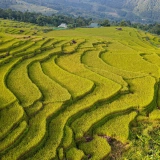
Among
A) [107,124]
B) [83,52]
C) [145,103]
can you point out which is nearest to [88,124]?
[107,124]

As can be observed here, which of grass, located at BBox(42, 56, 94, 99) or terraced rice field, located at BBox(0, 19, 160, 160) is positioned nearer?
terraced rice field, located at BBox(0, 19, 160, 160)

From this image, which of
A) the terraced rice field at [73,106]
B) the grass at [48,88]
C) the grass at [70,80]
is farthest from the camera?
the grass at [70,80]

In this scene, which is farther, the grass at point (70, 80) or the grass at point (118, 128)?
the grass at point (70, 80)

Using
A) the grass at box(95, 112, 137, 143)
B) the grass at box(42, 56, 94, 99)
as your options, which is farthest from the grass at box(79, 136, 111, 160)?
the grass at box(42, 56, 94, 99)

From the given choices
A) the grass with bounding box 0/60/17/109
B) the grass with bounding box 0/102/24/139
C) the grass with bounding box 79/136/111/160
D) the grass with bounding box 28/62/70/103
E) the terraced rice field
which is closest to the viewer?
the grass with bounding box 79/136/111/160

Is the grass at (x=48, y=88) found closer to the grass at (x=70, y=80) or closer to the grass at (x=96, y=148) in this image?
the grass at (x=70, y=80)

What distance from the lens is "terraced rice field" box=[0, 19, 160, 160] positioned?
8461 millimetres

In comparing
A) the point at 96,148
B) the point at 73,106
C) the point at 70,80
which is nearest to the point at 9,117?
the point at 73,106

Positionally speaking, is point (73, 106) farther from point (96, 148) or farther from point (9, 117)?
point (9, 117)

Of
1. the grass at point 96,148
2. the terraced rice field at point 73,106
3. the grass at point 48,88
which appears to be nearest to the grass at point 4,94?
the terraced rice field at point 73,106

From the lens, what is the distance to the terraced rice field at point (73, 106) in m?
8.46

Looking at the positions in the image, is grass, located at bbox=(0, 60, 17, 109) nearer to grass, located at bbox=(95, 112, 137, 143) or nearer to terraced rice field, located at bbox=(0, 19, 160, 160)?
terraced rice field, located at bbox=(0, 19, 160, 160)

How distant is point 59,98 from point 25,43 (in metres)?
9.84

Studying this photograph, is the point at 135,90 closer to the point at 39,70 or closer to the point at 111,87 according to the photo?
the point at 111,87
